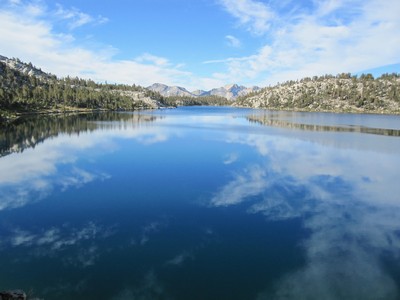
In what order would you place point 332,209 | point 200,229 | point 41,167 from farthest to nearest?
1. point 41,167
2. point 332,209
3. point 200,229

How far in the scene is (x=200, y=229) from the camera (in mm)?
20953

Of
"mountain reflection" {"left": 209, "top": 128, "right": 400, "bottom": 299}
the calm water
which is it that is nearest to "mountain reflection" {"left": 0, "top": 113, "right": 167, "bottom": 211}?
the calm water

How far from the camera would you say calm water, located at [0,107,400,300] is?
14797 millimetres

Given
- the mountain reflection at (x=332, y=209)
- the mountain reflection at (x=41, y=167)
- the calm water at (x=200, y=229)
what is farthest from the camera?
the mountain reflection at (x=41, y=167)

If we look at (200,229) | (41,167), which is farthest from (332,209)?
(41,167)

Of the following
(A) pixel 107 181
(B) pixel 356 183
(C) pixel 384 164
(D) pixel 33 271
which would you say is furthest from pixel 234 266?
(C) pixel 384 164

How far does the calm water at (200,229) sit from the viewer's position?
14797 millimetres

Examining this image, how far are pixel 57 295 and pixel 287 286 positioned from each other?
10.4m

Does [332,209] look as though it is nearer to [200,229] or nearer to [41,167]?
[200,229]

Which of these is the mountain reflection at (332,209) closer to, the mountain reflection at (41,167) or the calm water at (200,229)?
the calm water at (200,229)

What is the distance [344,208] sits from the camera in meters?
25.6

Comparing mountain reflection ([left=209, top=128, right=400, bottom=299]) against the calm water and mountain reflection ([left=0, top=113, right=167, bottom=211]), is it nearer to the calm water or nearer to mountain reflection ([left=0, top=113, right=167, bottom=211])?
the calm water

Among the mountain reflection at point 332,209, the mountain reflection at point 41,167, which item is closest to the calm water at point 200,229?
the mountain reflection at point 332,209

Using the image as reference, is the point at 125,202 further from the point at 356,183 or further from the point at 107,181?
the point at 356,183
